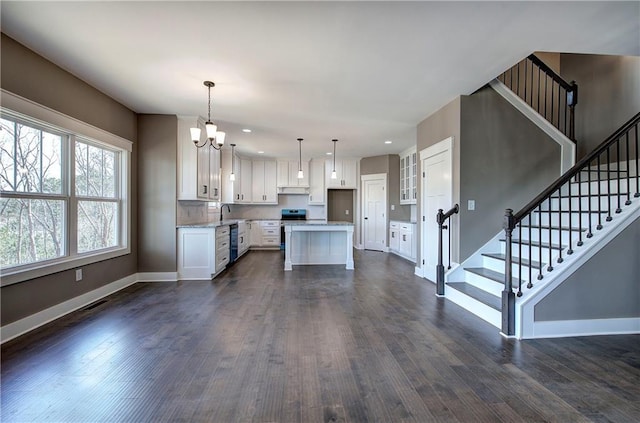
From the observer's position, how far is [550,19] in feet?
7.76

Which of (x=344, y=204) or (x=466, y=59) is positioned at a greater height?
(x=466, y=59)

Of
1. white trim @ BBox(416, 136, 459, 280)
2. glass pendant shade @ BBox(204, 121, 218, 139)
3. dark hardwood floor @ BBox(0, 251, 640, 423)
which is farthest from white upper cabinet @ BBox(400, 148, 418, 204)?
glass pendant shade @ BBox(204, 121, 218, 139)

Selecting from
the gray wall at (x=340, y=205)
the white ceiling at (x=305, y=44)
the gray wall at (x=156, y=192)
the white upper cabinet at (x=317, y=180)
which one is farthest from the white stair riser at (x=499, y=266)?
the gray wall at (x=340, y=205)

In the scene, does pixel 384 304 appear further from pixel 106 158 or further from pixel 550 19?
pixel 106 158

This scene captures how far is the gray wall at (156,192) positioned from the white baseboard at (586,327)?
193 inches

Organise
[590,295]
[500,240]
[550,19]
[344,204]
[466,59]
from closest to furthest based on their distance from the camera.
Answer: [550,19] → [590,295] → [466,59] → [500,240] → [344,204]

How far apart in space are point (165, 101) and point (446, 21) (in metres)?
3.66

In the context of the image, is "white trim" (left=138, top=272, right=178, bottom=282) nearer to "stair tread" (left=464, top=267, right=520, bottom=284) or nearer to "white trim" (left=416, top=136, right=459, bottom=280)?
"white trim" (left=416, top=136, right=459, bottom=280)

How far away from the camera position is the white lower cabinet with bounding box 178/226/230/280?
489 cm

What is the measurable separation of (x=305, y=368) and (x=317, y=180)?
6.89m

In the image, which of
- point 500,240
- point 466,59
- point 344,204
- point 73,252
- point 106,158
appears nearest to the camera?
point 466,59

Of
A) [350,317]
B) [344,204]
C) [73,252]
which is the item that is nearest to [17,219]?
[73,252]

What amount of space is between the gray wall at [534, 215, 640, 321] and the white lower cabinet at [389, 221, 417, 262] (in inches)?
152

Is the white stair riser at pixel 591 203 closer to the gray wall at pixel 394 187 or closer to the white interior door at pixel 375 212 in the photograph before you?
the gray wall at pixel 394 187
